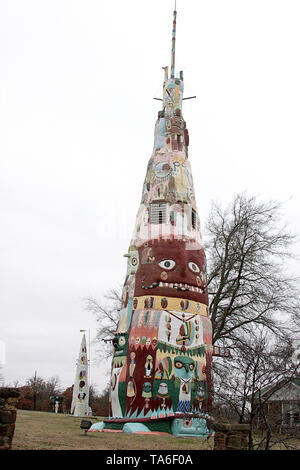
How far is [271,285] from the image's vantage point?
23.7 meters

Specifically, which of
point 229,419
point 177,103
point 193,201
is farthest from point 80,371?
point 229,419

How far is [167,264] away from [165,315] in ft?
7.32

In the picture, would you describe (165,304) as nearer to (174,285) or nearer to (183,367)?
(174,285)

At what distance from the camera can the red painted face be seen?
62.9ft

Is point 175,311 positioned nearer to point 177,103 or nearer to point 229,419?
point 229,419

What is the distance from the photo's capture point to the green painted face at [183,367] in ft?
58.3

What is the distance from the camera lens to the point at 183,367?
58.7 ft

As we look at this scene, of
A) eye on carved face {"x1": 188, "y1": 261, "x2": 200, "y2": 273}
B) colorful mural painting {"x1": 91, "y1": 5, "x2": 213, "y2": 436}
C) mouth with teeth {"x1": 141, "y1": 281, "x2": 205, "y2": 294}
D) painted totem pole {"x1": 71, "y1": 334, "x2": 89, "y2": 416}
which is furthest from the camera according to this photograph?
painted totem pole {"x1": 71, "y1": 334, "x2": 89, "y2": 416}

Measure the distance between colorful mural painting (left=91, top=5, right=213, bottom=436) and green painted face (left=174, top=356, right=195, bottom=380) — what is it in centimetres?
4

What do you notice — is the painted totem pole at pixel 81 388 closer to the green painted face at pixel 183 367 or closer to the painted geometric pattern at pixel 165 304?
the painted geometric pattern at pixel 165 304

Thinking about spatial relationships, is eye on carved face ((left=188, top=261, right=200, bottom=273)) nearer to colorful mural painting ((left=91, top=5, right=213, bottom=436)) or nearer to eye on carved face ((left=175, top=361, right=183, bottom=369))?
colorful mural painting ((left=91, top=5, right=213, bottom=436))

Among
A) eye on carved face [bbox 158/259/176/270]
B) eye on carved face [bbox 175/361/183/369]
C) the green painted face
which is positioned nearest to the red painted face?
eye on carved face [bbox 158/259/176/270]

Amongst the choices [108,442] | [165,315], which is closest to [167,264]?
[165,315]

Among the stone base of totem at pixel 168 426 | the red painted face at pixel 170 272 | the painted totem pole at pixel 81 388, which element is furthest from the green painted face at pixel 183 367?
the painted totem pole at pixel 81 388
